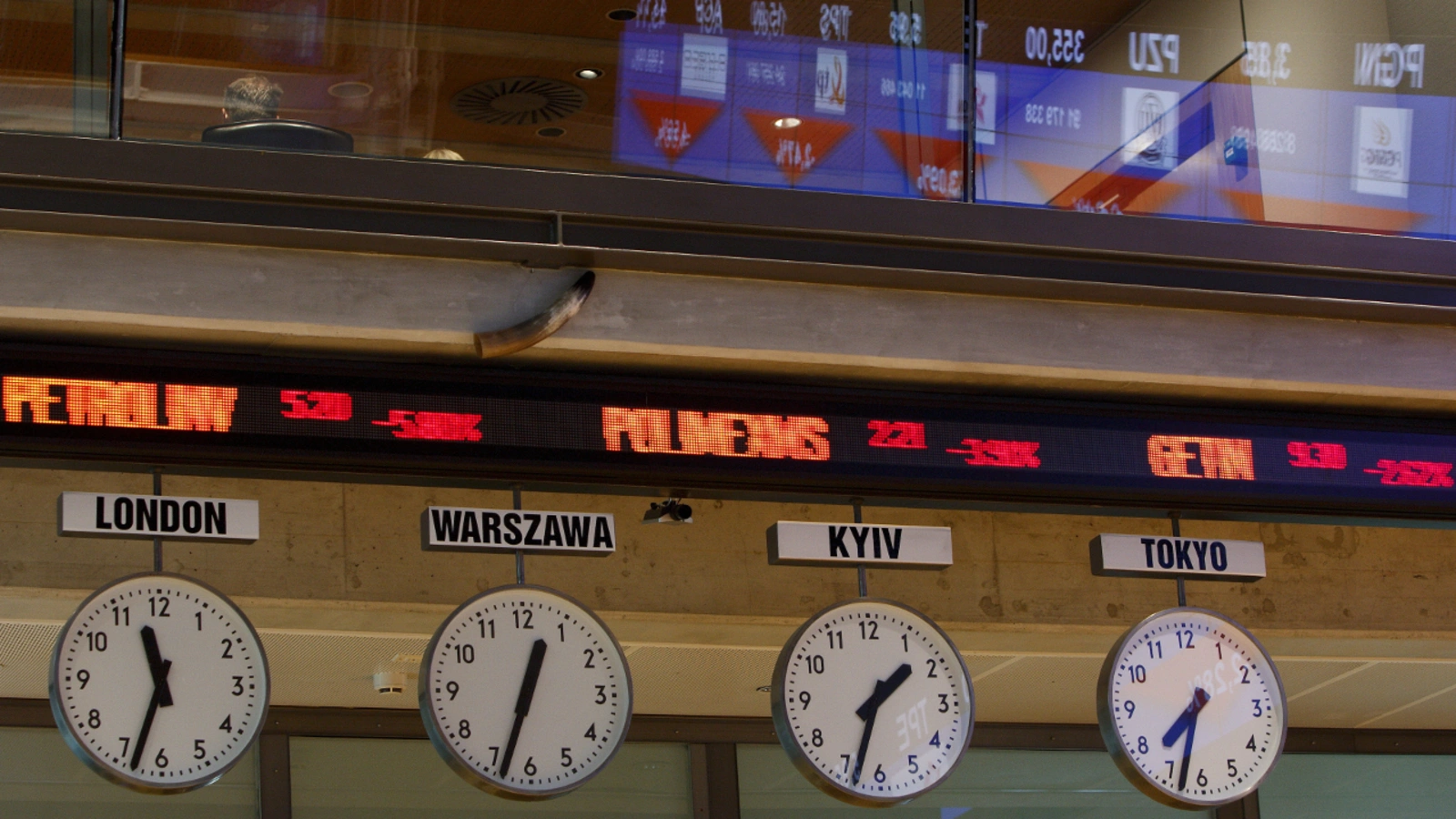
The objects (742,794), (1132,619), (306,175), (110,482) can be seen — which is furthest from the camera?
(742,794)

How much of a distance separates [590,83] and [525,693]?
1555mm

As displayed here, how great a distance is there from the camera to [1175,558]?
5.17 meters

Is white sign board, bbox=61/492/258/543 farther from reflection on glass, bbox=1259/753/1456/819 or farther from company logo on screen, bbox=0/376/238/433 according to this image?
reflection on glass, bbox=1259/753/1456/819

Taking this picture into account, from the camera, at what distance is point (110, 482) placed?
5.52m

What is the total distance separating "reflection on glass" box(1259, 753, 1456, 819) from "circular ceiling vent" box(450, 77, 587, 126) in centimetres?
496

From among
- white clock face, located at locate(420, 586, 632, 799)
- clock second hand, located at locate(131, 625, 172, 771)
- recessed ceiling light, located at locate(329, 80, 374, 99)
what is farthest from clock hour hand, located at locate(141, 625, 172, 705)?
recessed ceiling light, located at locate(329, 80, 374, 99)

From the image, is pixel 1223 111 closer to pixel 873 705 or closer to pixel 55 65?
pixel 873 705

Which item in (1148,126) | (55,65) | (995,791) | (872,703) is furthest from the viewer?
(995,791)

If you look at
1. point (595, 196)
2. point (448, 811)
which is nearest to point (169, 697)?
point (595, 196)

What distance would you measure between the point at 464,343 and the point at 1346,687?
170 inches

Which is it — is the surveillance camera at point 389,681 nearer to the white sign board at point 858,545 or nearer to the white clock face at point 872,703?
the white clock face at point 872,703

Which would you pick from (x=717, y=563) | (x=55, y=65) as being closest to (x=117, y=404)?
(x=55, y=65)

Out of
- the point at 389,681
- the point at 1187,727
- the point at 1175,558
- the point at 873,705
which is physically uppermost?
the point at 1175,558

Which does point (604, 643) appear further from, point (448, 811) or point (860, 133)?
point (448, 811)
